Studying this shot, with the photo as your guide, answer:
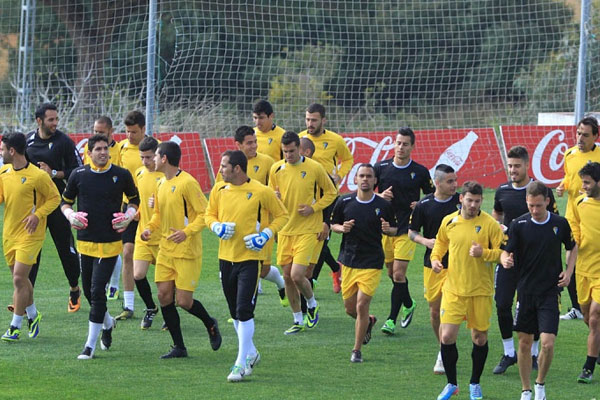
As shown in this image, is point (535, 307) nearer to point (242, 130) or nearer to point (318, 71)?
point (242, 130)

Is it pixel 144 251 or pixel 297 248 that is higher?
pixel 297 248

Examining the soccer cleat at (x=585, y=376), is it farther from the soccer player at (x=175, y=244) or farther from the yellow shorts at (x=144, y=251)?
the yellow shorts at (x=144, y=251)

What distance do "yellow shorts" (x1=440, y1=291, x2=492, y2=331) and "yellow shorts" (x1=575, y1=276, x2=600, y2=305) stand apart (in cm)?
117

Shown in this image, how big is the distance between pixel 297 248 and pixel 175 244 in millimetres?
1698

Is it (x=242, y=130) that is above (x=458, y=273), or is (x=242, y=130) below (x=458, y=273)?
above

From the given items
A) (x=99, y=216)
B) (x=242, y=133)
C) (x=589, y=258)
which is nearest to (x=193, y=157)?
(x=242, y=133)

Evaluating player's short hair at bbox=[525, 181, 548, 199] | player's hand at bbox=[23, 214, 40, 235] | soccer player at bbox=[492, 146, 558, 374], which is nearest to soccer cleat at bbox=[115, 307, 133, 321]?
player's hand at bbox=[23, 214, 40, 235]

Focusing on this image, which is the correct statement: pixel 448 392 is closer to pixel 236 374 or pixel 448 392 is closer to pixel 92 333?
pixel 236 374

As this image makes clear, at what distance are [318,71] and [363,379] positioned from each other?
18.9 m

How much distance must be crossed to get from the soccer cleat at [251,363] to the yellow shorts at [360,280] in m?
1.15

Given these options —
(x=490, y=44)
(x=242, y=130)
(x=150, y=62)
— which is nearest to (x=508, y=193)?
(x=242, y=130)

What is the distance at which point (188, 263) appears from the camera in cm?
964

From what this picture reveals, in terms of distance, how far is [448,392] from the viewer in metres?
8.23

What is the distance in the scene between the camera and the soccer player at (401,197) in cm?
1101
